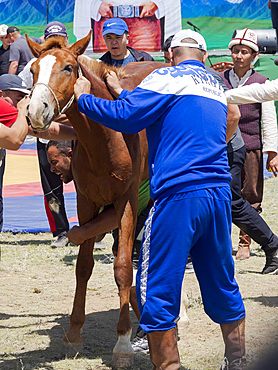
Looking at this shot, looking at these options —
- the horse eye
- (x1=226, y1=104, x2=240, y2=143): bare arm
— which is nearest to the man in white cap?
(x1=226, y1=104, x2=240, y2=143): bare arm

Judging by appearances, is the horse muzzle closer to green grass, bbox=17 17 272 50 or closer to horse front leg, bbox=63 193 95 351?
horse front leg, bbox=63 193 95 351

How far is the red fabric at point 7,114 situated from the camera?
3855 millimetres

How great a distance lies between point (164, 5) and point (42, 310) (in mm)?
18151

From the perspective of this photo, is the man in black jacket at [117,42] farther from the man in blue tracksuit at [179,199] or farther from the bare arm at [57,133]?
the man in blue tracksuit at [179,199]

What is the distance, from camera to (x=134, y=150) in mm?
3969

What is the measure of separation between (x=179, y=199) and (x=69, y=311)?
244 cm

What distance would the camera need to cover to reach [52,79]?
338 cm

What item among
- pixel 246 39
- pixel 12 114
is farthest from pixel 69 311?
pixel 246 39

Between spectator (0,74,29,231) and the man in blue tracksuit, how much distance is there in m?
0.83

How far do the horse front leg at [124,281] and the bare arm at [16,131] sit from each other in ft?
2.81

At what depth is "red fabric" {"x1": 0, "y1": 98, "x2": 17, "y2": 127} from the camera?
3855mm

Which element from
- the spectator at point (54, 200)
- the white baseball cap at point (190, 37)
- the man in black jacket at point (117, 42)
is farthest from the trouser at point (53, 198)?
the white baseball cap at point (190, 37)

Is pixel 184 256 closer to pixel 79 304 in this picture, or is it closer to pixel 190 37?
pixel 190 37

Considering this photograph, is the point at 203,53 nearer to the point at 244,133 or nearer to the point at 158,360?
the point at 158,360
